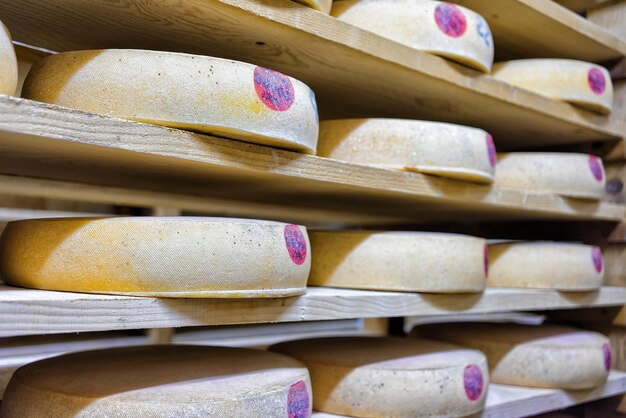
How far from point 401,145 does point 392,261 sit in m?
0.26

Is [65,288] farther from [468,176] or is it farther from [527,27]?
[527,27]

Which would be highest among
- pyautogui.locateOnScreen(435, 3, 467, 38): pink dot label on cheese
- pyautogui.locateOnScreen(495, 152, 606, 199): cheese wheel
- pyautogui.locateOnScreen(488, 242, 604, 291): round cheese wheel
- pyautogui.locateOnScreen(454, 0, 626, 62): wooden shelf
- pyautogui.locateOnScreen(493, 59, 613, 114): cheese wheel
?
pyautogui.locateOnScreen(454, 0, 626, 62): wooden shelf

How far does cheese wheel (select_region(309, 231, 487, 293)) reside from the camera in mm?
1586

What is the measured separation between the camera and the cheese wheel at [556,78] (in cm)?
199

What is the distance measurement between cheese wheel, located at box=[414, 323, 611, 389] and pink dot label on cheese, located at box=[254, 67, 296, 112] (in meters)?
1.07

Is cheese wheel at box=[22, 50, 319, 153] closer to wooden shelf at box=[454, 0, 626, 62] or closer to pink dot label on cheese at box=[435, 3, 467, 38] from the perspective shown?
pink dot label on cheese at box=[435, 3, 467, 38]

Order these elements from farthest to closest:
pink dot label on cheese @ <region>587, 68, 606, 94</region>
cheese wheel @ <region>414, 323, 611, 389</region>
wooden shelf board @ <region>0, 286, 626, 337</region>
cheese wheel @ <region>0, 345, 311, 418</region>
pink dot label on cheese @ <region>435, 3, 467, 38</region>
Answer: pink dot label on cheese @ <region>587, 68, 606, 94</region> < cheese wheel @ <region>414, 323, 611, 389</region> < pink dot label on cheese @ <region>435, 3, 467, 38</region> < cheese wheel @ <region>0, 345, 311, 418</region> < wooden shelf board @ <region>0, 286, 626, 337</region>

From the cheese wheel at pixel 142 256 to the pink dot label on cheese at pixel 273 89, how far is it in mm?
211

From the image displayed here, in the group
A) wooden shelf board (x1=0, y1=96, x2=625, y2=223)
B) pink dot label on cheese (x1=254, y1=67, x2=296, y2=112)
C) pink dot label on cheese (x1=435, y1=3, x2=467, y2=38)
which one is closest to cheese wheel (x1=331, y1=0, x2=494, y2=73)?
pink dot label on cheese (x1=435, y1=3, x2=467, y2=38)

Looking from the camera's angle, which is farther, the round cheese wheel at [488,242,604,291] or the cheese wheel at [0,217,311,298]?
the round cheese wheel at [488,242,604,291]

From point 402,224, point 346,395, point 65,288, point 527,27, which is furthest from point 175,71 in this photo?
point 402,224

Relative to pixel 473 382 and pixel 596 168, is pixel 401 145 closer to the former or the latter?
pixel 473 382

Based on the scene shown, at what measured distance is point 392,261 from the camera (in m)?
1.59

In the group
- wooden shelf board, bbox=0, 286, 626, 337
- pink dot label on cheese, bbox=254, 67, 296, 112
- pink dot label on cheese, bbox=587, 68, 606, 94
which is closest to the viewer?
wooden shelf board, bbox=0, 286, 626, 337
